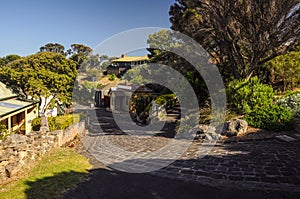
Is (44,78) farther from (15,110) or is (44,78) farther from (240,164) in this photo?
(240,164)

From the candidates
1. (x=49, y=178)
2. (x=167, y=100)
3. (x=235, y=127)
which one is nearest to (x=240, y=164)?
(x=235, y=127)

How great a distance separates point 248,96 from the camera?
11.8 meters

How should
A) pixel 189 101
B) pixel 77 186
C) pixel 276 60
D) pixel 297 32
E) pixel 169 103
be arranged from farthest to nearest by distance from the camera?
pixel 169 103 < pixel 189 101 < pixel 276 60 < pixel 297 32 < pixel 77 186

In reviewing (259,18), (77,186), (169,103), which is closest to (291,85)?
(259,18)

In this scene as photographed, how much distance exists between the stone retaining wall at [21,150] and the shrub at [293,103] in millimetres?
10786

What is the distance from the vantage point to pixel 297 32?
11.2 metres

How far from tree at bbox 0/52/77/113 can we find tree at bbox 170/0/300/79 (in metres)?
8.89

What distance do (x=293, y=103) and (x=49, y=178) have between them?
10616mm

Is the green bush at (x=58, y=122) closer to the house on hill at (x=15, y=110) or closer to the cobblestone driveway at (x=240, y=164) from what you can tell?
the house on hill at (x=15, y=110)

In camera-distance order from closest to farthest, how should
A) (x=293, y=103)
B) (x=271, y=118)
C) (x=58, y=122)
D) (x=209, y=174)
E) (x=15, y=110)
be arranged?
(x=209, y=174) < (x=271, y=118) < (x=293, y=103) < (x=15, y=110) < (x=58, y=122)

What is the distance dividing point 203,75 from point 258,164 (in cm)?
1000

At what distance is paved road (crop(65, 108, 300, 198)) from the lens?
5.13 meters

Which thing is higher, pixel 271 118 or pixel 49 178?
pixel 271 118

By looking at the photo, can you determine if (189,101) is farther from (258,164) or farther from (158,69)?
(258,164)
